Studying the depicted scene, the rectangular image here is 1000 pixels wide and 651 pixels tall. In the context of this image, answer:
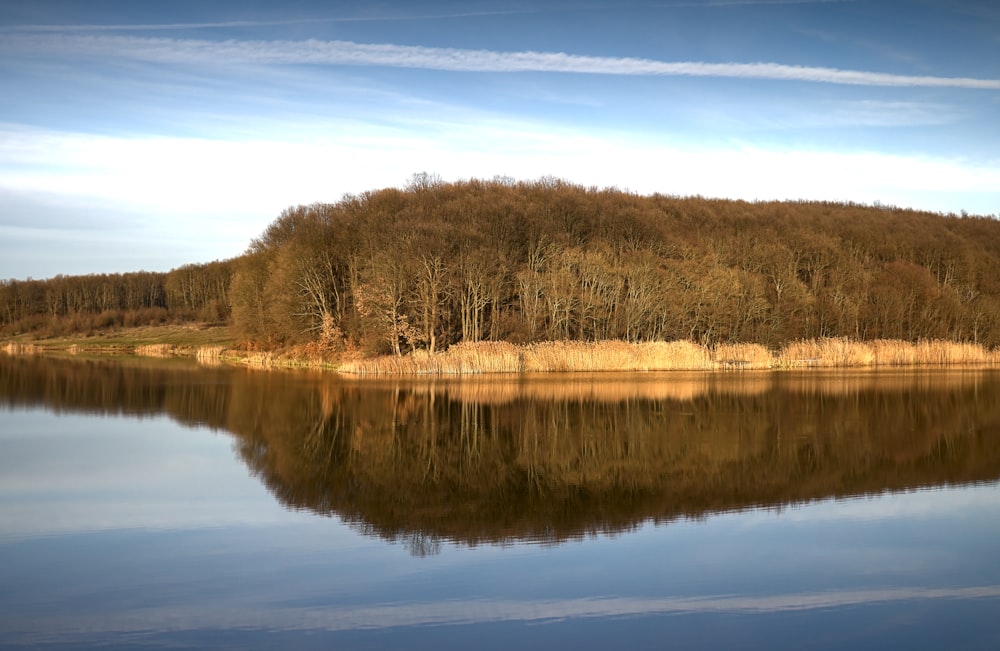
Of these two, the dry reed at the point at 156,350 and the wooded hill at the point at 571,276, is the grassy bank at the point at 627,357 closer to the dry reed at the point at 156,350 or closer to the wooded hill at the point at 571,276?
the wooded hill at the point at 571,276

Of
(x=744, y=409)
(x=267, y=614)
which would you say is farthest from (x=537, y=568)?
(x=744, y=409)

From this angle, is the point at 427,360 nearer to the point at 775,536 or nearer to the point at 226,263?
the point at 775,536

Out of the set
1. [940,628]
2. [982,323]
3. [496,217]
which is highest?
[496,217]

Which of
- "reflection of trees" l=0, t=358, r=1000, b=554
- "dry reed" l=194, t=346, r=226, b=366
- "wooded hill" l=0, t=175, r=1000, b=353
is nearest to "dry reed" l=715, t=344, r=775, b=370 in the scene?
"wooded hill" l=0, t=175, r=1000, b=353

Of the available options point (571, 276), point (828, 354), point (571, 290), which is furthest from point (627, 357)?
point (828, 354)

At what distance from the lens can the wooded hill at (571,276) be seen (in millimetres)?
42750

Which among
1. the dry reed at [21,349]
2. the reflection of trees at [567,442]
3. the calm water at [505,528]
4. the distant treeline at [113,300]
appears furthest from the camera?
the distant treeline at [113,300]

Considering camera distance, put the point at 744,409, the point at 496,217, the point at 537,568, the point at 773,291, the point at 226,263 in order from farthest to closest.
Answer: the point at 226,263, the point at 773,291, the point at 496,217, the point at 744,409, the point at 537,568

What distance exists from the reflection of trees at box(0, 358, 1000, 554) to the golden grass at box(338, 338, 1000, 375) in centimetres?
299

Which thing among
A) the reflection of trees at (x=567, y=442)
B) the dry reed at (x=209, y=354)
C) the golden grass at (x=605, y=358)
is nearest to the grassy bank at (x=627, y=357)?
the golden grass at (x=605, y=358)

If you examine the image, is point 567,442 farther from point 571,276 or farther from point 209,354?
point 209,354

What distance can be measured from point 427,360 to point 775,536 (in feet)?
89.6

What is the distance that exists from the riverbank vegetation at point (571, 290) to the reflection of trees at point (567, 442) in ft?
23.3

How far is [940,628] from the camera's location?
873 cm
